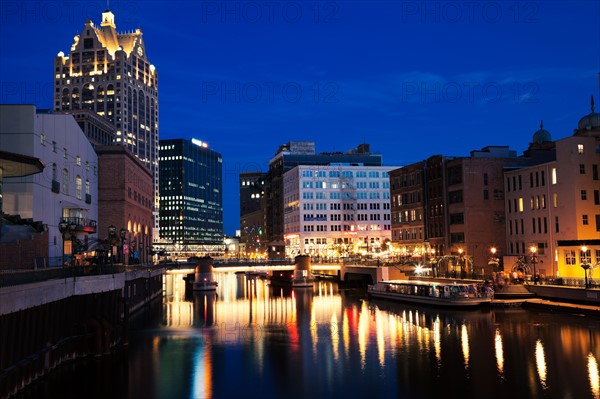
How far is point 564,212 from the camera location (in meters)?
95.1

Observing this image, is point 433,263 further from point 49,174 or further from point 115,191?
point 49,174

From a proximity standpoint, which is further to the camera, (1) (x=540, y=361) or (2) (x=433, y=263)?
(2) (x=433, y=263)

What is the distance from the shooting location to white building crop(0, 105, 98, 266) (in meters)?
61.7

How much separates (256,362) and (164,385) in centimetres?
995

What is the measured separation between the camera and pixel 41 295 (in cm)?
3847

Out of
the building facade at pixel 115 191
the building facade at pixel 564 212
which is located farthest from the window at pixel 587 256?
the building facade at pixel 115 191

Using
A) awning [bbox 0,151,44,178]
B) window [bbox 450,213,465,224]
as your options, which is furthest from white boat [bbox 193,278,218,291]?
awning [bbox 0,151,44,178]

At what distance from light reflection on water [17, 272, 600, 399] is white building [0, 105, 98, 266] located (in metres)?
14.1

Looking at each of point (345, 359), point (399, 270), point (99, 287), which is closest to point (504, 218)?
point (399, 270)

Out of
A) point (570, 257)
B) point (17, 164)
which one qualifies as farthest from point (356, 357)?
point (570, 257)

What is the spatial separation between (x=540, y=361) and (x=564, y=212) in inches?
1989

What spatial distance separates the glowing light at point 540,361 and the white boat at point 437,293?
87.2 feet

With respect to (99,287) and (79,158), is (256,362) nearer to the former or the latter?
(99,287)

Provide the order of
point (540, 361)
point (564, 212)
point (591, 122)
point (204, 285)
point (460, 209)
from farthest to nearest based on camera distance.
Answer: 1. point (204, 285)
2. point (591, 122)
3. point (460, 209)
4. point (564, 212)
5. point (540, 361)
